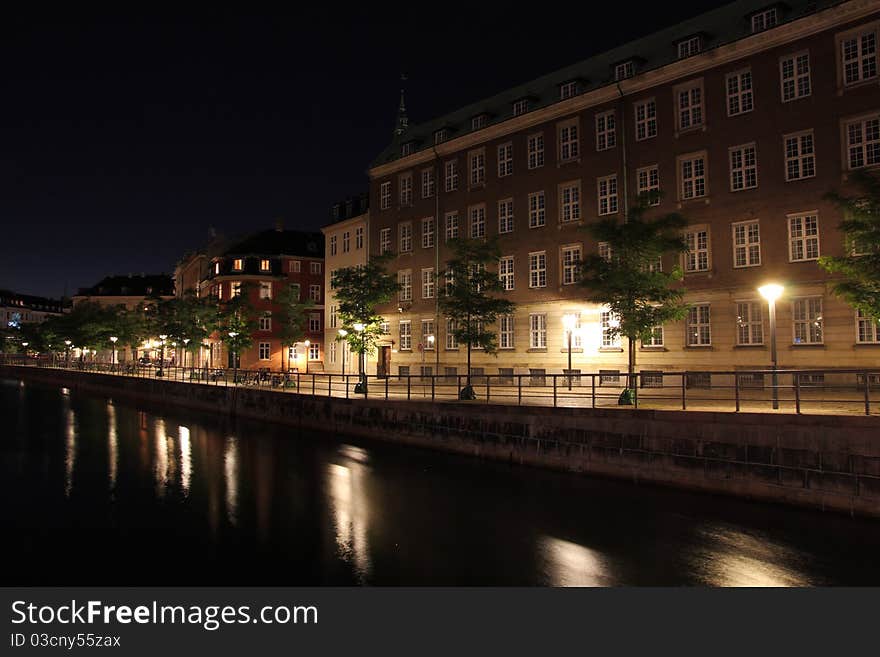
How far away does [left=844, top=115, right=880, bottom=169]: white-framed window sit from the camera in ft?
79.8

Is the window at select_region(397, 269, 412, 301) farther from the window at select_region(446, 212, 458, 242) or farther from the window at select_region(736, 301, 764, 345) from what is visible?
the window at select_region(736, 301, 764, 345)

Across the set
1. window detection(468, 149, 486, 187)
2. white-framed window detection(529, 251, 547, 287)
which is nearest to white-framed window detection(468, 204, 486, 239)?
window detection(468, 149, 486, 187)

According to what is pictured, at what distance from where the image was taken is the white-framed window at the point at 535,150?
3641 centimetres

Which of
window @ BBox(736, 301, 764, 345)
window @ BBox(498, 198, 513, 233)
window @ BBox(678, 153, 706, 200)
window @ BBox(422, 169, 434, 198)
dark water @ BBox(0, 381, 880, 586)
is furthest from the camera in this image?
window @ BBox(422, 169, 434, 198)

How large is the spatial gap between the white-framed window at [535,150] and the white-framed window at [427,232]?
8.53m

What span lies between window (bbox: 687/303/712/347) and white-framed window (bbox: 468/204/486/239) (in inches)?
565

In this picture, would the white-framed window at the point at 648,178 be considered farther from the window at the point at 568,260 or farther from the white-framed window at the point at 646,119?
the window at the point at 568,260

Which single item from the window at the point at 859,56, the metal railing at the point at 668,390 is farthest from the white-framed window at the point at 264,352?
the window at the point at 859,56

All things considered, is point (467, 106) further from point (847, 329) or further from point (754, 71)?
point (847, 329)

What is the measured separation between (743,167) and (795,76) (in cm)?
399

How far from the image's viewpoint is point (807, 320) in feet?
83.9

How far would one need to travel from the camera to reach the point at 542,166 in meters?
36.2

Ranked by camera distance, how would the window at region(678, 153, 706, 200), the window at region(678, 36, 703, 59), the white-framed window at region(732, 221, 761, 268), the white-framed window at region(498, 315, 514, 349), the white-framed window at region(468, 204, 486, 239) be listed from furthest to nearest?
the white-framed window at region(468, 204, 486, 239)
the white-framed window at region(498, 315, 514, 349)
the window at region(678, 36, 703, 59)
the window at region(678, 153, 706, 200)
the white-framed window at region(732, 221, 761, 268)
